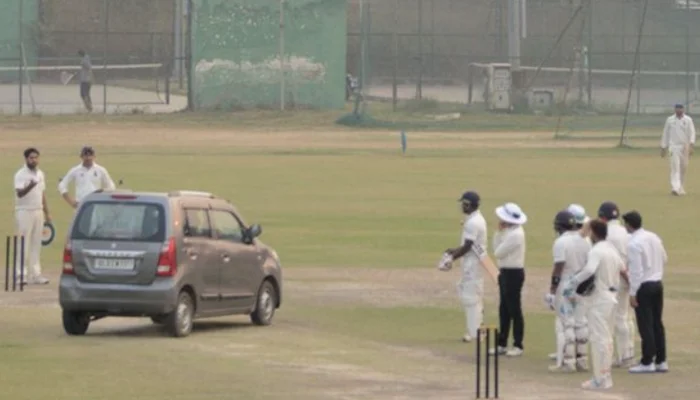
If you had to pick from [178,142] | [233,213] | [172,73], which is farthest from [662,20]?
[233,213]

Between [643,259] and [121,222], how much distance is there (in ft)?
19.5

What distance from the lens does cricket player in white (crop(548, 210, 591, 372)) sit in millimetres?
17141

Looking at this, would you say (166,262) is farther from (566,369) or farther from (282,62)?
(282,62)

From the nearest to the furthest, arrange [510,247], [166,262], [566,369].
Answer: [566,369] → [510,247] → [166,262]

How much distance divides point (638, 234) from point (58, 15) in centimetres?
7137

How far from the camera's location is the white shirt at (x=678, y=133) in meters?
37.5

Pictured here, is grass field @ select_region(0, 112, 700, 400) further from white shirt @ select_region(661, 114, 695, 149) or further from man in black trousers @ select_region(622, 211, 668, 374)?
white shirt @ select_region(661, 114, 695, 149)

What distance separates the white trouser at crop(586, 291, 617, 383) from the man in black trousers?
0.98m

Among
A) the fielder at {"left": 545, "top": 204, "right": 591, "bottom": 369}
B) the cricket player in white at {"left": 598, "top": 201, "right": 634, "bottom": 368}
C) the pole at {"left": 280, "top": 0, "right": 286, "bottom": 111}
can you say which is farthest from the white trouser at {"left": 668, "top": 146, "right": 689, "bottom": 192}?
the pole at {"left": 280, "top": 0, "right": 286, "bottom": 111}

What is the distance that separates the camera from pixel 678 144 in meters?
37.4

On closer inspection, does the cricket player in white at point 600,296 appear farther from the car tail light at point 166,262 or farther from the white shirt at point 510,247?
the car tail light at point 166,262

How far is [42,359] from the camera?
57.2ft

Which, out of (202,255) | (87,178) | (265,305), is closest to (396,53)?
(87,178)

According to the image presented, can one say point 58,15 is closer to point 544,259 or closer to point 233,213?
point 544,259
